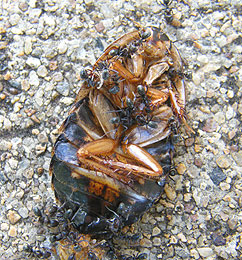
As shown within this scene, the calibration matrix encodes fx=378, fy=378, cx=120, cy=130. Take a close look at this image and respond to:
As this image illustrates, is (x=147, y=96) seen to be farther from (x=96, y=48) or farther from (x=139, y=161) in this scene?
(x=96, y=48)

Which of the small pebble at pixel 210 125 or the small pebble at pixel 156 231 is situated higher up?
the small pebble at pixel 210 125

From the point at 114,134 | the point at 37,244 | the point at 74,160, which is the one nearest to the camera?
the point at 74,160

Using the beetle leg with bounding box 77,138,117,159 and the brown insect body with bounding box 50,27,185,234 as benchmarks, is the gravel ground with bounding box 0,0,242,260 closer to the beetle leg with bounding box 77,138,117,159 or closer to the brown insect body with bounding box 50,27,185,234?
the brown insect body with bounding box 50,27,185,234

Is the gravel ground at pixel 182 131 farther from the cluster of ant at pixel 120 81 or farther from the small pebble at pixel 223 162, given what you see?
the cluster of ant at pixel 120 81

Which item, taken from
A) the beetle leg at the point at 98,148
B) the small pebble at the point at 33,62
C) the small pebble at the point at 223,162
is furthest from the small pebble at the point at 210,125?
the small pebble at the point at 33,62

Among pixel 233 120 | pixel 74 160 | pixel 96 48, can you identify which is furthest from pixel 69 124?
pixel 233 120

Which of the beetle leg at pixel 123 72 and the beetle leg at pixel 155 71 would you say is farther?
the beetle leg at pixel 155 71
